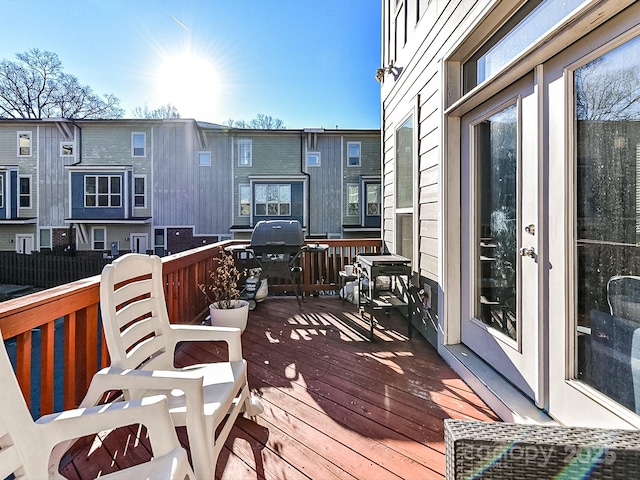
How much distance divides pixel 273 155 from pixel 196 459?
12786 millimetres

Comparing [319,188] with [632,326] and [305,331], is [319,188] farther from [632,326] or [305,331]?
[632,326]

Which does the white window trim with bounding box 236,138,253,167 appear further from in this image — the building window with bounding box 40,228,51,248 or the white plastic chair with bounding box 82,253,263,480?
the white plastic chair with bounding box 82,253,263,480

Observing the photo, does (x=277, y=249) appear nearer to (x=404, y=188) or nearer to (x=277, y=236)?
(x=277, y=236)

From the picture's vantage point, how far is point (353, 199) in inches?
535

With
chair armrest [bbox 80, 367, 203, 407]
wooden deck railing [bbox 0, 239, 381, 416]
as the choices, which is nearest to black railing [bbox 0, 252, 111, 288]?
wooden deck railing [bbox 0, 239, 381, 416]

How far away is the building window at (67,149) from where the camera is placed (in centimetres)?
1305

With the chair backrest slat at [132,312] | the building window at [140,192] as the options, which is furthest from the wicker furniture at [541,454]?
the building window at [140,192]

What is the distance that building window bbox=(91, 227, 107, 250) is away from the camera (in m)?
13.3

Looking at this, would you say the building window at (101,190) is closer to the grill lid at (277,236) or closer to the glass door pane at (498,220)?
the grill lid at (277,236)

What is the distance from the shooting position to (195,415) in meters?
1.31

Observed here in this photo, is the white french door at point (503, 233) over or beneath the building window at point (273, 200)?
beneath

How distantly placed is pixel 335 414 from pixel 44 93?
787 inches

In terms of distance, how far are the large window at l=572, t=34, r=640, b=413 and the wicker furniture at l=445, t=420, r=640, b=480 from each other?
2.12ft

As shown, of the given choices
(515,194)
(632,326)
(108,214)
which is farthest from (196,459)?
(108,214)
